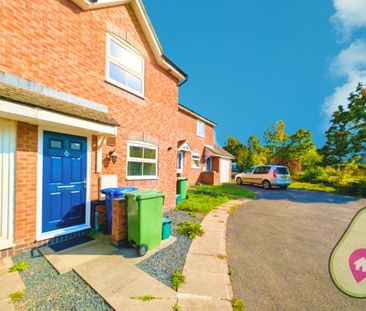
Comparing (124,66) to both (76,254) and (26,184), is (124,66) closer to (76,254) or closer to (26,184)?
(26,184)

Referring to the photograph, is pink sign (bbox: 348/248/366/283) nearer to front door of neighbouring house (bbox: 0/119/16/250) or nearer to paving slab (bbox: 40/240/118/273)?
paving slab (bbox: 40/240/118/273)

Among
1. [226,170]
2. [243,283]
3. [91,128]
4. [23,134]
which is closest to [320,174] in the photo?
[226,170]

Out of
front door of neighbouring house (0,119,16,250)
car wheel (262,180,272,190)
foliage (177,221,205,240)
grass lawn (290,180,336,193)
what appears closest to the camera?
front door of neighbouring house (0,119,16,250)

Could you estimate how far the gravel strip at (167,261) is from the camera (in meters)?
3.17

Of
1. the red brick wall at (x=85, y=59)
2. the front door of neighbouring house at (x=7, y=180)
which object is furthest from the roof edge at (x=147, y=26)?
the front door of neighbouring house at (x=7, y=180)

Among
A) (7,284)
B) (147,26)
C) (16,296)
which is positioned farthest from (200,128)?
(16,296)

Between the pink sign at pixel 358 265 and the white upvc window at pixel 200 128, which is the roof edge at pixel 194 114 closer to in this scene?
the white upvc window at pixel 200 128

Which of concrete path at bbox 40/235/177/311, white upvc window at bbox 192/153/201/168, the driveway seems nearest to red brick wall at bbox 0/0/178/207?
concrete path at bbox 40/235/177/311

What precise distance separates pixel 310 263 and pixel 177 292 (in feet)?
9.95

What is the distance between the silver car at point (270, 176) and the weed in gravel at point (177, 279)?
14005 millimetres

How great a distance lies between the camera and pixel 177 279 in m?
3.00

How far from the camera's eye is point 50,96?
14.0 ft

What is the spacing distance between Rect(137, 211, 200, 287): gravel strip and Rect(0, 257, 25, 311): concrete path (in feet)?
5.94

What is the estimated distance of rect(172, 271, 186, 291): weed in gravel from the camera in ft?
9.41
